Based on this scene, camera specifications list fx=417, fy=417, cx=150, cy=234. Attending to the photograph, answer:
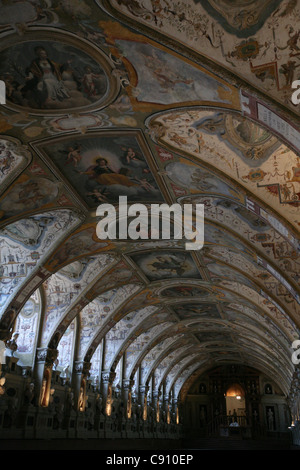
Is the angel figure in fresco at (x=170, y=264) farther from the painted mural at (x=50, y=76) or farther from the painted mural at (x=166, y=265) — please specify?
the painted mural at (x=50, y=76)

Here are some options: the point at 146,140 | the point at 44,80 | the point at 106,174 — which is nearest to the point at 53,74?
the point at 44,80

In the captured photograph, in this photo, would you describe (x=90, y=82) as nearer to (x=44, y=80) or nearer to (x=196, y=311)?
(x=44, y=80)

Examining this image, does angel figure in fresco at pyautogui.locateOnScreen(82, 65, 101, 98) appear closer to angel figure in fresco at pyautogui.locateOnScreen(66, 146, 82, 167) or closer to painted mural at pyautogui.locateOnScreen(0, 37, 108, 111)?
painted mural at pyautogui.locateOnScreen(0, 37, 108, 111)

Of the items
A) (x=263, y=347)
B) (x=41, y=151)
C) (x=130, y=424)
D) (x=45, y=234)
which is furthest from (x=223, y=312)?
(x=41, y=151)

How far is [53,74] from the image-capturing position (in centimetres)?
892

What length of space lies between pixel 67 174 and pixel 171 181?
3.19 meters

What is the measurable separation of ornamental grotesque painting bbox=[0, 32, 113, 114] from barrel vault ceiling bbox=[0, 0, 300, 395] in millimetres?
30

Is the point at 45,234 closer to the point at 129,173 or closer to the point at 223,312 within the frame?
the point at 129,173

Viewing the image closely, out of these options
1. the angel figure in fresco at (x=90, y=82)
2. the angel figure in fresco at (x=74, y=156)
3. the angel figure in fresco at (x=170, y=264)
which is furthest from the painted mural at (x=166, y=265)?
the angel figure in fresco at (x=90, y=82)

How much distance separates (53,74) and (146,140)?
9.65ft

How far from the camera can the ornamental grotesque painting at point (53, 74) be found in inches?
325

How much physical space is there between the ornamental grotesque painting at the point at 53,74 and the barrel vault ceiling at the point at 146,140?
30 mm

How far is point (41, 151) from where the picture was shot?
1160 cm

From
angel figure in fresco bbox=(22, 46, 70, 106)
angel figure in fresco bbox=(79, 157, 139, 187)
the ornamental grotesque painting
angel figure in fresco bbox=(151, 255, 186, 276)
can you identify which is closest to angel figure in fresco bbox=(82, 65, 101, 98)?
the ornamental grotesque painting
